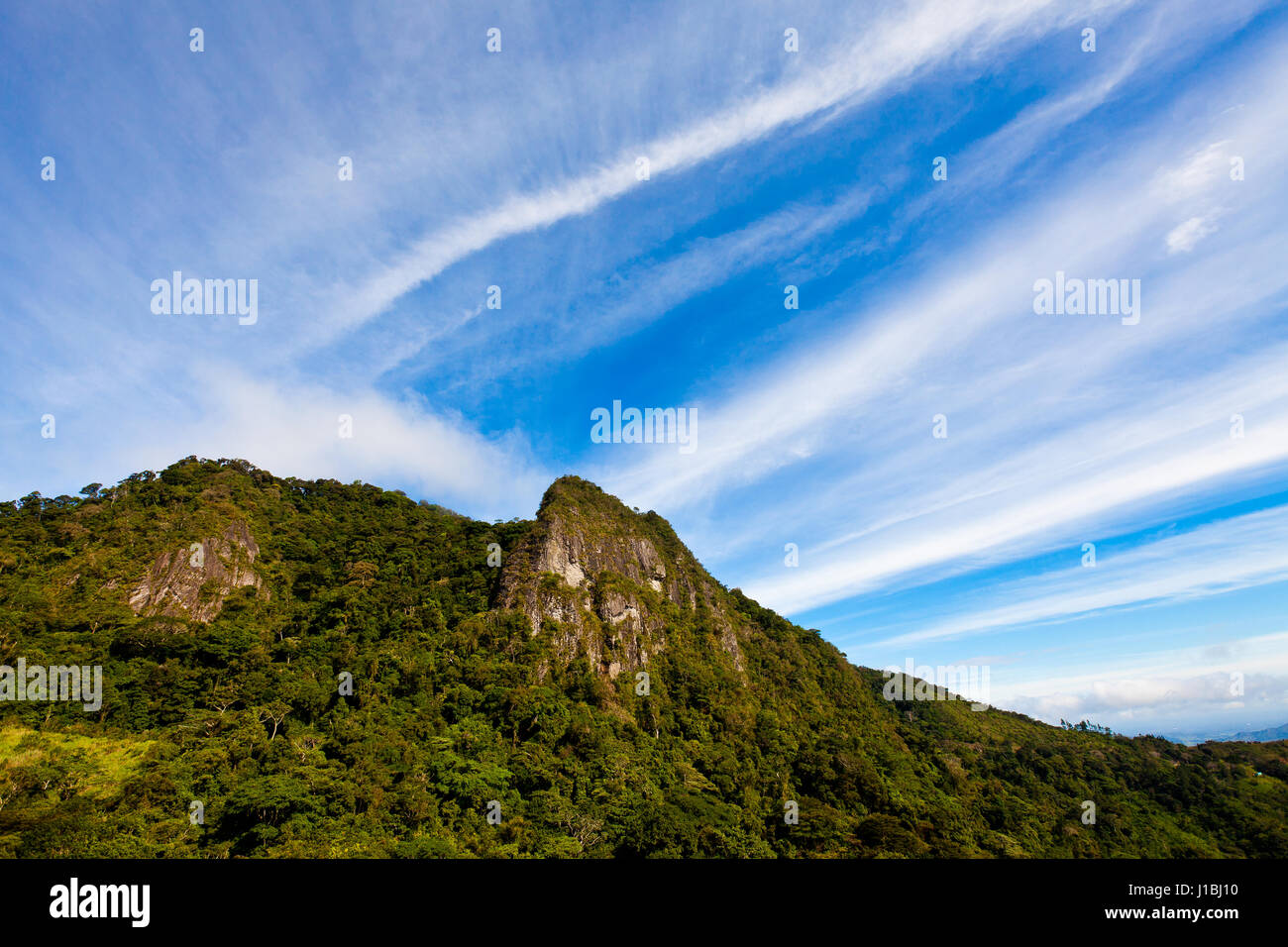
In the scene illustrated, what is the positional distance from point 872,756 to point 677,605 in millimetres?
29709

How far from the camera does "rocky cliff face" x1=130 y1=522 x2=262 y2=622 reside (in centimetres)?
4681

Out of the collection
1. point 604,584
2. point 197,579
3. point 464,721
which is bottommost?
point 464,721

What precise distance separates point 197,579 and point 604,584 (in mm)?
40661

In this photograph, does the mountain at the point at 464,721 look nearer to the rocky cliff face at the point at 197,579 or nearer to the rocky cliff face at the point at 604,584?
the rocky cliff face at the point at 197,579

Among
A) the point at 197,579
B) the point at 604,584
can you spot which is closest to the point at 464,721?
the point at 604,584

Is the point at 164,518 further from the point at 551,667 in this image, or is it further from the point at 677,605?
the point at 677,605

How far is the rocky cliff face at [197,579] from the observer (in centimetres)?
4681

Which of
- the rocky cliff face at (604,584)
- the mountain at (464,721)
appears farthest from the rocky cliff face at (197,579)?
the rocky cliff face at (604,584)

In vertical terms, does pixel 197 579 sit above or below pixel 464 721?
above

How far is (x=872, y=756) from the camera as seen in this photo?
60531mm

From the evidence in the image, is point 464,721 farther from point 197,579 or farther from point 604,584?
point 197,579

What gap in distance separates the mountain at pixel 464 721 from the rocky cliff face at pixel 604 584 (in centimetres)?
39

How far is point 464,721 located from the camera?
4409 cm
